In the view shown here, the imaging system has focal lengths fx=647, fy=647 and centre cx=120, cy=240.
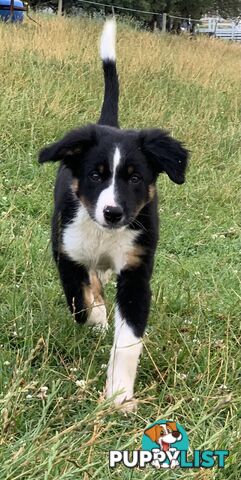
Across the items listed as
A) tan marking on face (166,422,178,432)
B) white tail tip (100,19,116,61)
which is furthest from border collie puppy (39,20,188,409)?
white tail tip (100,19,116,61)

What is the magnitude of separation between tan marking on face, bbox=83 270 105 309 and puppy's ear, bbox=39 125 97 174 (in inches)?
22.9

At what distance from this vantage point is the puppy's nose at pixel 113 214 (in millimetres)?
2332

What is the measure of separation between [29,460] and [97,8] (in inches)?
883

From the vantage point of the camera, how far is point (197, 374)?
246cm

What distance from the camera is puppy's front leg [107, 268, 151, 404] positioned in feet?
7.76

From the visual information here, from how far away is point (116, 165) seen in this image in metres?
2.43

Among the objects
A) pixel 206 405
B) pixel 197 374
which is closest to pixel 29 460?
pixel 206 405

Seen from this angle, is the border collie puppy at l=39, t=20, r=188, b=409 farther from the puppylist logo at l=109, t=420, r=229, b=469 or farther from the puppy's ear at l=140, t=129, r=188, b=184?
the puppylist logo at l=109, t=420, r=229, b=469

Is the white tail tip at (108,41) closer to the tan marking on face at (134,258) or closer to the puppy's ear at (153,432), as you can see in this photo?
the tan marking on face at (134,258)

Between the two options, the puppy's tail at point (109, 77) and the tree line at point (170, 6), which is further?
the tree line at point (170, 6)

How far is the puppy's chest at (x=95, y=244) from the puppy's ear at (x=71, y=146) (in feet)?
0.84

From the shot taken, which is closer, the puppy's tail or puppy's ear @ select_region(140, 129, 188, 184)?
puppy's ear @ select_region(140, 129, 188, 184)

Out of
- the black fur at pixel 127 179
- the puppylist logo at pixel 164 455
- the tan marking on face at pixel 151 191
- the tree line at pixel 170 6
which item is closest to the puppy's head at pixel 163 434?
the puppylist logo at pixel 164 455

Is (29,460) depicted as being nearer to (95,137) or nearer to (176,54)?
(95,137)
